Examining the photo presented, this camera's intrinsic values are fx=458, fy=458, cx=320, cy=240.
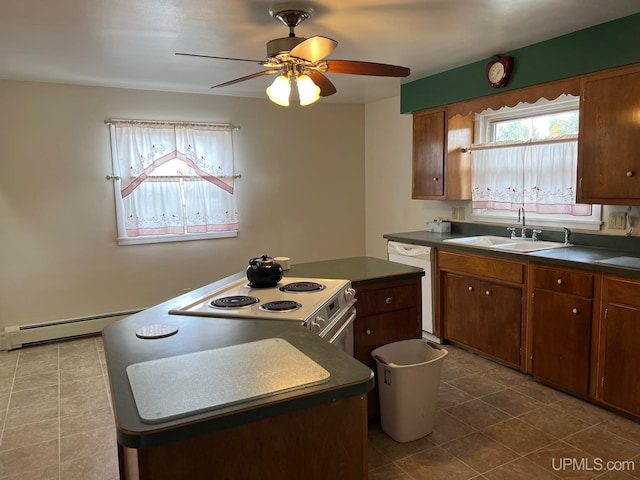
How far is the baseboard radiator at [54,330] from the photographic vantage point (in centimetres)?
403

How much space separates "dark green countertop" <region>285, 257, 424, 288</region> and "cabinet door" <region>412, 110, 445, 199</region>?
4.98 ft

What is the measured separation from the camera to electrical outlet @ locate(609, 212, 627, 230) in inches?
120

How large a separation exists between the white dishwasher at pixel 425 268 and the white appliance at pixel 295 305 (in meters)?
1.62

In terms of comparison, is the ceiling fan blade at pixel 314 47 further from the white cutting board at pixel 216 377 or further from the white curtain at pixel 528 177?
the white curtain at pixel 528 177

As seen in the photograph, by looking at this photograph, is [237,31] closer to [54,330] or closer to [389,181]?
[389,181]

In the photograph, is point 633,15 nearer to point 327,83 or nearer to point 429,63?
point 429,63

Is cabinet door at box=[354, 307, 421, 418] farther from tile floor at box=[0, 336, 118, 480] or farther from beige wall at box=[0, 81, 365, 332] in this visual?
beige wall at box=[0, 81, 365, 332]

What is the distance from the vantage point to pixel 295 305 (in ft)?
6.40

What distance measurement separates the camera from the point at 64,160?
4125 millimetres

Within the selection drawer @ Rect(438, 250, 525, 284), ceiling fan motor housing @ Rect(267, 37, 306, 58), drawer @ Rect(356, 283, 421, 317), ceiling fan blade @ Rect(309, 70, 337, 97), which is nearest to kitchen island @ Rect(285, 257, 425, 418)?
drawer @ Rect(356, 283, 421, 317)

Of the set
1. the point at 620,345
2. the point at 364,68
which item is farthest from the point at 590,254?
the point at 364,68

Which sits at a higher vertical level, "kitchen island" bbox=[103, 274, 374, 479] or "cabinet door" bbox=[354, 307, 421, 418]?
"kitchen island" bbox=[103, 274, 374, 479]

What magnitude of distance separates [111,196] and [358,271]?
278 cm

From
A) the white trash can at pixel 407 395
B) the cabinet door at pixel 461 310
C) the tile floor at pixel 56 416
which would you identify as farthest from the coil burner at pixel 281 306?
the cabinet door at pixel 461 310
